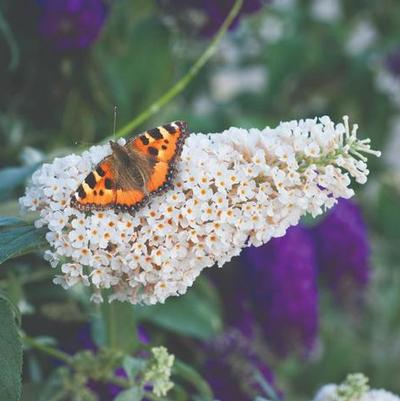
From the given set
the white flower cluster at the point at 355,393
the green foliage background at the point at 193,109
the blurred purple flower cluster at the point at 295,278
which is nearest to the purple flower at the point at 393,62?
the green foliage background at the point at 193,109

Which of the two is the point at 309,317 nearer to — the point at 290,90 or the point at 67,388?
the point at 67,388

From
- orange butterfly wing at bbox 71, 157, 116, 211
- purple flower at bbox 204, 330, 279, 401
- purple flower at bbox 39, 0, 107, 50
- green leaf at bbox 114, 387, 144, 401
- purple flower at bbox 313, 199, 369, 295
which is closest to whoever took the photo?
orange butterfly wing at bbox 71, 157, 116, 211

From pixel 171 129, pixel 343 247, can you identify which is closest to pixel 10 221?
pixel 171 129

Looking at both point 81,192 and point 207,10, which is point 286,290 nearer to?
point 207,10

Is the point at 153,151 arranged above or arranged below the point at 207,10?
below

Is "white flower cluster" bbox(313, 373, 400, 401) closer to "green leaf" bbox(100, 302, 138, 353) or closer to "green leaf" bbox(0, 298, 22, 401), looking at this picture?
"green leaf" bbox(100, 302, 138, 353)

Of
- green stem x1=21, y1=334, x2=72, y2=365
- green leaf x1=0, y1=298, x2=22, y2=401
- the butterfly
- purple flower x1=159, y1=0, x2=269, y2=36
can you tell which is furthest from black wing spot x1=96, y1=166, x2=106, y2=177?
purple flower x1=159, y1=0, x2=269, y2=36
